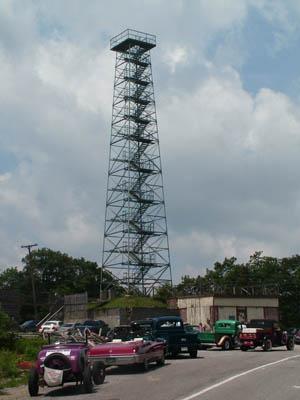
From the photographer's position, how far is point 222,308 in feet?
196

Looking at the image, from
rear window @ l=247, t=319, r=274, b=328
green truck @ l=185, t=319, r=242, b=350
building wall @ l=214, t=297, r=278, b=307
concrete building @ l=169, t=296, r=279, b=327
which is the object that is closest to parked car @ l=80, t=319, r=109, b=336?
green truck @ l=185, t=319, r=242, b=350

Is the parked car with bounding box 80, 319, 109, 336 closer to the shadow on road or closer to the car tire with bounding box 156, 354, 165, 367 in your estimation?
the car tire with bounding box 156, 354, 165, 367

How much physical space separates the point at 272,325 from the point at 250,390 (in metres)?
22.5

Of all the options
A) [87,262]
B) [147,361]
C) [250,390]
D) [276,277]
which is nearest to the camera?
[250,390]

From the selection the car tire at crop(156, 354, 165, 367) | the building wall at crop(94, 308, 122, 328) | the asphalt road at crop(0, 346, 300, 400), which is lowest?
the asphalt road at crop(0, 346, 300, 400)

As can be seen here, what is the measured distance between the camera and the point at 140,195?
6706cm

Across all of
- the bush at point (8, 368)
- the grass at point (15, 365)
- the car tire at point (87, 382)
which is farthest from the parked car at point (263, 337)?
the car tire at point (87, 382)

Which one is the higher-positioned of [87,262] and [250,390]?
[87,262]

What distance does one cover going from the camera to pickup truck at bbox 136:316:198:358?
96.1 ft

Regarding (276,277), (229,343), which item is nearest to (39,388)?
(229,343)

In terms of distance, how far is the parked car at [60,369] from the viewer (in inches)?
632

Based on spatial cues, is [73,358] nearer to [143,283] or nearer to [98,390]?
[98,390]

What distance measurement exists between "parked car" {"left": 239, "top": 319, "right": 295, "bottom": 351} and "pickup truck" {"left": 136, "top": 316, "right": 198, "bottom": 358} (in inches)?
288

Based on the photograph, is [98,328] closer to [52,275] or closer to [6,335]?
[6,335]
